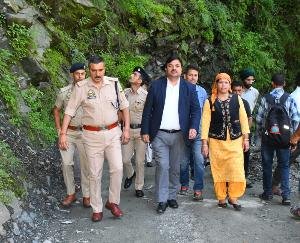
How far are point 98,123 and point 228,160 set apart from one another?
2047mm

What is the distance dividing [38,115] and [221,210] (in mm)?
3779

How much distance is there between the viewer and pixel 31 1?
10.6 meters

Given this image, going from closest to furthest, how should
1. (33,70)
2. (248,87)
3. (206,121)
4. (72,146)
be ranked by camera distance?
1. (206,121)
2. (72,146)
3. (33,70)
4. (248,87)

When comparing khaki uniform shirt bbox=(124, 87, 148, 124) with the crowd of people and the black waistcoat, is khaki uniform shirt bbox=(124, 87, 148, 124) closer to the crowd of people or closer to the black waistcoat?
the crowd of people

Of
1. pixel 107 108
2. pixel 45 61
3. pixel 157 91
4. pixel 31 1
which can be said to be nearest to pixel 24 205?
pixel 107 108

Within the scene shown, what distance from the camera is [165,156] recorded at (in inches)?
275

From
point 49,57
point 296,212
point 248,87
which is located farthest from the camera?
point 49,57

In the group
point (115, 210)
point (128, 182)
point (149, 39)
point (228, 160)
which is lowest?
point (115, 210)

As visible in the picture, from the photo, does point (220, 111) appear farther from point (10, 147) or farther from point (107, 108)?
point (10, 147)

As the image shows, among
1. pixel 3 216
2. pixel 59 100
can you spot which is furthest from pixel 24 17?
pixel 3 216

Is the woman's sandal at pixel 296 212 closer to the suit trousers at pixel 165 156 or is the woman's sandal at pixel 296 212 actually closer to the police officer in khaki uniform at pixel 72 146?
the suit trousers at pixel 165 156

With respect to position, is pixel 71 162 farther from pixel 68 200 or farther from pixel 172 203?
pixel 172 203

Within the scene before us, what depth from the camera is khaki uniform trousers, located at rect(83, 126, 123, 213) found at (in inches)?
255

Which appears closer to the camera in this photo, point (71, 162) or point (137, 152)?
point (71, 162)
